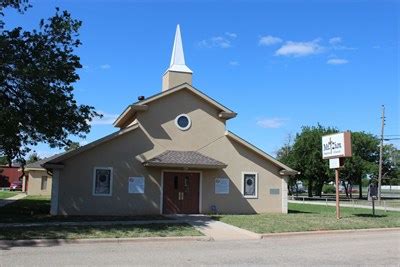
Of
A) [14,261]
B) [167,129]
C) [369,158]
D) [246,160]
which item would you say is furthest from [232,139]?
[369,158]

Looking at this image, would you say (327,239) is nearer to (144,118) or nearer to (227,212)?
(227,212)

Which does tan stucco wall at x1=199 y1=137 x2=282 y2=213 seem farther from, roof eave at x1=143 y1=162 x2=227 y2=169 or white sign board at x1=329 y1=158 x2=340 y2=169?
white sign board at x1=329 y1=158 x2=340 y2=169

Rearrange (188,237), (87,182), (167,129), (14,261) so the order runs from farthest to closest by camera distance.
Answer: (167,129), (87,182), (188,237), (14,261)

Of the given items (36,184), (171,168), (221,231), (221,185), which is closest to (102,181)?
(171,168)

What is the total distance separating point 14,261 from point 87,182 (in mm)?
11483

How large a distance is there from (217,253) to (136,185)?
1100cm

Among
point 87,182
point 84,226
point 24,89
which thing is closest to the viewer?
point 84,226

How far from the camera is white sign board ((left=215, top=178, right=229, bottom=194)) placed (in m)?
24.1

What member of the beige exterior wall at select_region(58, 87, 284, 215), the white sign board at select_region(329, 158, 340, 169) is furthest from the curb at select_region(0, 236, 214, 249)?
the white sign board at select_region(329, 158, 340, 169)

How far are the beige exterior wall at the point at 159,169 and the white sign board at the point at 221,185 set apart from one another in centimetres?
18

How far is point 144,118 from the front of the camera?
23.2 metres

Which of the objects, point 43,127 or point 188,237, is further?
point 43,127

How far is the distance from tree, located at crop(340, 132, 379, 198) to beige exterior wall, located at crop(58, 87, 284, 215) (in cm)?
4020

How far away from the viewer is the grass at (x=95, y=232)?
13875 mm
